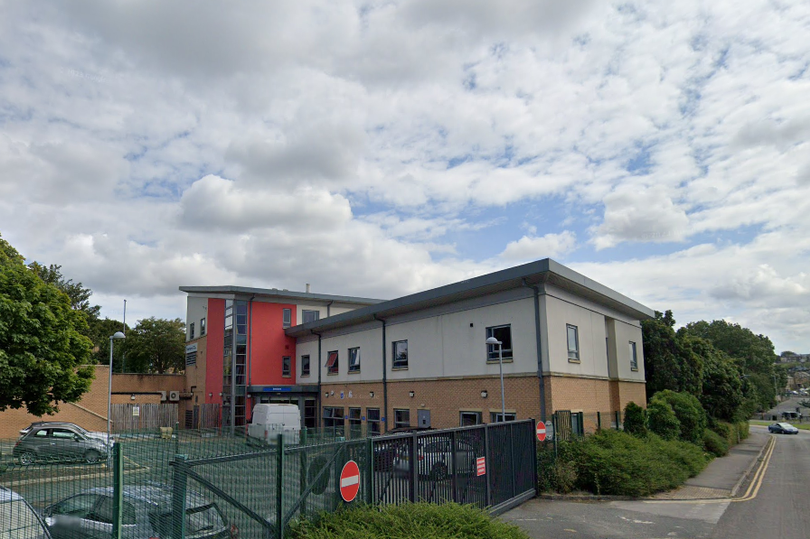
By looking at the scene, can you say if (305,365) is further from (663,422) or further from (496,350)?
(663,422)

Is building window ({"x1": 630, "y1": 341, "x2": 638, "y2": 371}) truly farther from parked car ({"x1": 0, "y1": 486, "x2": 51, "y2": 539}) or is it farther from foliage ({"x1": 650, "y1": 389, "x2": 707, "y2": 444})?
parked car ({"x1": 0, "y1": 486, "x2": 51, "y2": 539})

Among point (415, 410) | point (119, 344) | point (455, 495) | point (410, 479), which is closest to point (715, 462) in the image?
point (415, 410)

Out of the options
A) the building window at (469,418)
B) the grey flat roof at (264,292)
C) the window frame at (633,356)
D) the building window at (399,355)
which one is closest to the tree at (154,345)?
the grey flat roof at (264,292)

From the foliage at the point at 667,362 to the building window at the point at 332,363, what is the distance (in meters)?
17.2

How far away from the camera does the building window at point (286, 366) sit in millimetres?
37438

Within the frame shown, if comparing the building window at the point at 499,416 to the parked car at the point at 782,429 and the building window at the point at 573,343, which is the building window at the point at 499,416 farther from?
the parked car at the point at 782,429

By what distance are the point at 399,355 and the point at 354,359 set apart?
4531 mm

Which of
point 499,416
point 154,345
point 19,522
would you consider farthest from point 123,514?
point 154,345

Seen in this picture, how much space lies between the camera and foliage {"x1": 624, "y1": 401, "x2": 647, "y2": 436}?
23.4 metres

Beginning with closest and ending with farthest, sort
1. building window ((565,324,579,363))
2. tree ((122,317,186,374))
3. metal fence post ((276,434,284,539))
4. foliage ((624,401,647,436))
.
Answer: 1. metal fence post ((276,434,284,539))
2. building window ((565,324,579,363))
3. foliage ((624,401,647,436))
4. tree ((122,317,186,374))

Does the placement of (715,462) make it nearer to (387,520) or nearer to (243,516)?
(387,520)

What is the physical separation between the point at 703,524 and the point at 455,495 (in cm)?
641

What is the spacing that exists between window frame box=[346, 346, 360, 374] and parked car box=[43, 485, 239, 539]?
24.3 metres

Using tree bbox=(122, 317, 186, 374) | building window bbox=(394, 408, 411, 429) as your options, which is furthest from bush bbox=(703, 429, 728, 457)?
tree bbox=(122, 317, 186, 374)
